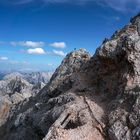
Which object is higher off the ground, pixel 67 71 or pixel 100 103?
pixel 67 71

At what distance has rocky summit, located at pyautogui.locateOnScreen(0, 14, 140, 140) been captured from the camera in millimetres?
22078

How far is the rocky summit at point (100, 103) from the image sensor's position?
22078 millimetres

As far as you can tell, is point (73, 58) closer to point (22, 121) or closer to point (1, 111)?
point (22, 121)

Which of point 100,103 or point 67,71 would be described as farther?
point 67,71

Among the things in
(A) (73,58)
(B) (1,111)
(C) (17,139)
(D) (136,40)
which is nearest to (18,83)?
(B) (1,111)

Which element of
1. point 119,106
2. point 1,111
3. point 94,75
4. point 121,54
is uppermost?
point 121,54

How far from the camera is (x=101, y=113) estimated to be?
79.9 feet

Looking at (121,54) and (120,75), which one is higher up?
(121,54)

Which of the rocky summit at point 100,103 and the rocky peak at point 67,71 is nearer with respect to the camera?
the rocky summit at point 100,103

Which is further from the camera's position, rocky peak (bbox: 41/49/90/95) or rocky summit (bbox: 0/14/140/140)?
rocky peak (bbox: 41/49/90/95)

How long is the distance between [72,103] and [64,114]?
1786 mm

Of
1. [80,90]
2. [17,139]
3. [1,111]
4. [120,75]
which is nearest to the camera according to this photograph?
[120,75]

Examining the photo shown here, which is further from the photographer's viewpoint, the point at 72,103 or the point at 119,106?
the point at 72,103

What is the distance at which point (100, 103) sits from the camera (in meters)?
26.0
